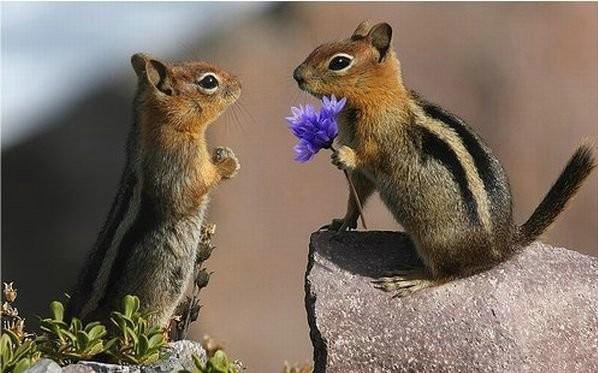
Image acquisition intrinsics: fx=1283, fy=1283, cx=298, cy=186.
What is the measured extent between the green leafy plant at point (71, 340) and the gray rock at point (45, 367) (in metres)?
0.12

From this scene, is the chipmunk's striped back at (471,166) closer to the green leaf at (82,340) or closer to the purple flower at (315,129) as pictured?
the purple flower at (315,129)

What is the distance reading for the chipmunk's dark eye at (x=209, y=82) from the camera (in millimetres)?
4223

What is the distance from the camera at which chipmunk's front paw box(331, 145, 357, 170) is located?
3910 mm

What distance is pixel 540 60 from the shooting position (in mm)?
7875

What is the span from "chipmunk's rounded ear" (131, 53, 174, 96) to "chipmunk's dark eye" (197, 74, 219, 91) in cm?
10

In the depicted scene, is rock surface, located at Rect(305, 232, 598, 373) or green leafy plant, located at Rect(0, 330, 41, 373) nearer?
green leafy plant, located at Rect(0, 330, 41, 373)

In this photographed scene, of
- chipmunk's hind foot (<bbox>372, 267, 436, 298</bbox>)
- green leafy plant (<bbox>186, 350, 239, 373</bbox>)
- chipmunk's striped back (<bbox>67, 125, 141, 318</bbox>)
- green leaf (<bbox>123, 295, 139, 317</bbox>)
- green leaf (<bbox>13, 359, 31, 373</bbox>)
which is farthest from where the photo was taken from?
chipmunk's striped back (<bbox>67, 125, 141, 318</bbox>)

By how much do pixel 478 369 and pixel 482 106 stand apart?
12.8ft

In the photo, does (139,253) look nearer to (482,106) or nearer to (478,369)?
(478,369)

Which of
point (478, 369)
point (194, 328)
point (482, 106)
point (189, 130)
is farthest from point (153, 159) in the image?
point (482, 106)

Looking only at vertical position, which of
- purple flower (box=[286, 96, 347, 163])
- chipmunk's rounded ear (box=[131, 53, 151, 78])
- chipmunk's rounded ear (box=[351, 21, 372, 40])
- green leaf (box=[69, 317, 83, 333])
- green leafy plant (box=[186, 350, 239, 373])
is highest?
chipmunk's rounded ear (box=[131, 53, 151, 78])

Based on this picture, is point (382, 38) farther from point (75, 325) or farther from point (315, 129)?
point (75, 325)

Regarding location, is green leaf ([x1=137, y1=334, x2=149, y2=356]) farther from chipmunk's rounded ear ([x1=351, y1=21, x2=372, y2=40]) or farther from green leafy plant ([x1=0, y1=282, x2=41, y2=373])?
chipmunk's rounded ear ([x1=351, y1=21, x2=372, y2=40])

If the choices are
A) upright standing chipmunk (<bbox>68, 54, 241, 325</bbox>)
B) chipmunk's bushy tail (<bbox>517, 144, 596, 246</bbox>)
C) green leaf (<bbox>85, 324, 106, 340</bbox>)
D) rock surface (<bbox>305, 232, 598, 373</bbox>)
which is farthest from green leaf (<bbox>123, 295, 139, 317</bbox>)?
chipmunk's bushy tail (<bbox>517, 144, 596, 246</bbox>)
